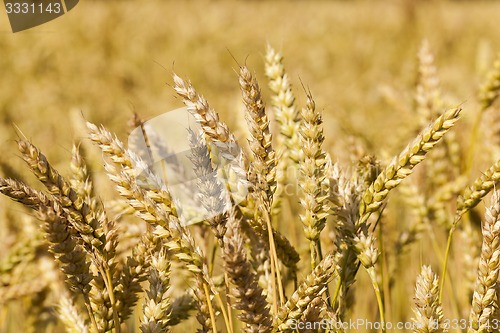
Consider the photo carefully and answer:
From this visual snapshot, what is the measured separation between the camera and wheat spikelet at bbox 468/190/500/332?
662mm

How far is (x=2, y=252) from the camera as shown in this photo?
1.34 m

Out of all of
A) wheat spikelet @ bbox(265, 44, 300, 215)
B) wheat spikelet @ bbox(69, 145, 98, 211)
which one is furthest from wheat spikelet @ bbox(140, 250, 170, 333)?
wheat spikelet @ bbox(265, 44, 300, 215)

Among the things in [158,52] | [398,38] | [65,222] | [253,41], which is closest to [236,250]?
[65,222]

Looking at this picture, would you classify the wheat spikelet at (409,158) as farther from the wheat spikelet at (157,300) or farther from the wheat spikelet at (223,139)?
the wheat spikelet at (157,300)

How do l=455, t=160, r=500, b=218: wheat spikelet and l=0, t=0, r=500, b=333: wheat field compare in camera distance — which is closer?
l=0, t=0, r=500, b=333: wheat field

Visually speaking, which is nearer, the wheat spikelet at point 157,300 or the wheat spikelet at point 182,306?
the wheat spikelet at point 157,300

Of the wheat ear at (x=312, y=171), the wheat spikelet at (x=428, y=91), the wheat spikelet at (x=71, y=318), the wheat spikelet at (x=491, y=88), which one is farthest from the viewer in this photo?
the wheat spikelet at (x=428, y=91)

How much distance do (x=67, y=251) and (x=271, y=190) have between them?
239 mm

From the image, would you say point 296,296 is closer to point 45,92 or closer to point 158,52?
point 45,92

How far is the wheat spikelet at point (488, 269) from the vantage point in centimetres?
66

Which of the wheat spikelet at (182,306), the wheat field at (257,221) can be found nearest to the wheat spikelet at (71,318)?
the wheat field at (257,221)

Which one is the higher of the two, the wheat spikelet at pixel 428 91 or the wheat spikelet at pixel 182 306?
the wheat spikelet at pixel 428 91

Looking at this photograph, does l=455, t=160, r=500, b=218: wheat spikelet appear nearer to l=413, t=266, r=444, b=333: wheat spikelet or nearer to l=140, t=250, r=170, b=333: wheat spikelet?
l=413, t=266, r=444, b=333: wheat spikelet

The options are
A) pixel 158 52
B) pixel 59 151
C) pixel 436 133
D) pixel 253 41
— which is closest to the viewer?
pixel 436 133
